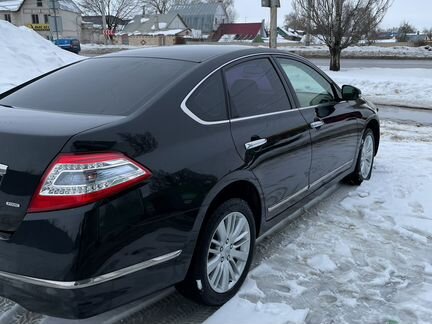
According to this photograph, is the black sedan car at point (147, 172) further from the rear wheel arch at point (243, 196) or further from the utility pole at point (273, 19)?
the utility pole at point (273, 19)

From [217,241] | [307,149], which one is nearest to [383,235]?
[307,149]

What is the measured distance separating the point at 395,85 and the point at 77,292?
15.7 meters

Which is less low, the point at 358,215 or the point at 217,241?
the point at 217,241

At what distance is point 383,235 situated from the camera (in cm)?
410

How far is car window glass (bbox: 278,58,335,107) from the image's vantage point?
3.97 metres

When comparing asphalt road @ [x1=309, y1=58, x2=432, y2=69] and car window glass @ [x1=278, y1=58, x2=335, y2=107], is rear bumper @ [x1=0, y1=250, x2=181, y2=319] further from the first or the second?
asphalt road @ [x1=309, y1=58, x2=432, y2=69]

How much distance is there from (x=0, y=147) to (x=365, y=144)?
414cm

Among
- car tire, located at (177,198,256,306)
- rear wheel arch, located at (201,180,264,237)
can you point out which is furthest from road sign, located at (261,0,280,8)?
car tire, located at (177,198,256,306)

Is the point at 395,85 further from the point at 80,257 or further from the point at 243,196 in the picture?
the point at 80,257

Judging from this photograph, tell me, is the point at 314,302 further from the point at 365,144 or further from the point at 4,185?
the point at 365,144

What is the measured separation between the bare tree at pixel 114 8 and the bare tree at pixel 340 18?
59552mm

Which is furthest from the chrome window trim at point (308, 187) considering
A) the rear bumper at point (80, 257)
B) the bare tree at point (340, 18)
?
the bare tree at point (340, 18)

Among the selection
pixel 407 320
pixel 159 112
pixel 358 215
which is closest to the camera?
pixel 159 112

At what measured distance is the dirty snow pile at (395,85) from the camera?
13688 millimetres
